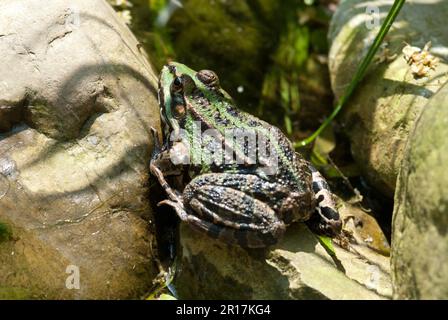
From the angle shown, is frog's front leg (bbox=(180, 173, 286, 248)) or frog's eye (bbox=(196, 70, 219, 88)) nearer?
frog's front leg (bbox=(180, 173, 286, 248))

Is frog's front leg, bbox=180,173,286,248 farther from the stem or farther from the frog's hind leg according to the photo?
the stem

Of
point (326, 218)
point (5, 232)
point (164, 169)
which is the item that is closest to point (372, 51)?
point (326, 218)

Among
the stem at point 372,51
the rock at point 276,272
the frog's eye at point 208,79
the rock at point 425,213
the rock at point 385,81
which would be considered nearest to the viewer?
the rock at point 425,213

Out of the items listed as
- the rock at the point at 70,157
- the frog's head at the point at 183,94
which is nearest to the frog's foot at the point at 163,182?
the rock at the point at 70,157

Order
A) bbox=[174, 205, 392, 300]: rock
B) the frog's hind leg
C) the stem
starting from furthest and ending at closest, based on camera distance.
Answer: the stem < the frog's hind leg < bbox=[174, 205, 392, 300]: rock

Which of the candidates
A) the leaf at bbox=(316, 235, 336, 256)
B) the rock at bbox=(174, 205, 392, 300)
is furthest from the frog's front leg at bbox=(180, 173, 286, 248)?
the leaf at bbox=(316, 235, 336, 256)

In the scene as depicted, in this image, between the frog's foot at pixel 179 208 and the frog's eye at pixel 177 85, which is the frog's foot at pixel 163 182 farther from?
the frog's eye at pixel 177 85

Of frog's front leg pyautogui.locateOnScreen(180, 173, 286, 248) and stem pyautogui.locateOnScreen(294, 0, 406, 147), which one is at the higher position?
stem pyautogui.locateOnScreen(294, 0, 406, 147)
